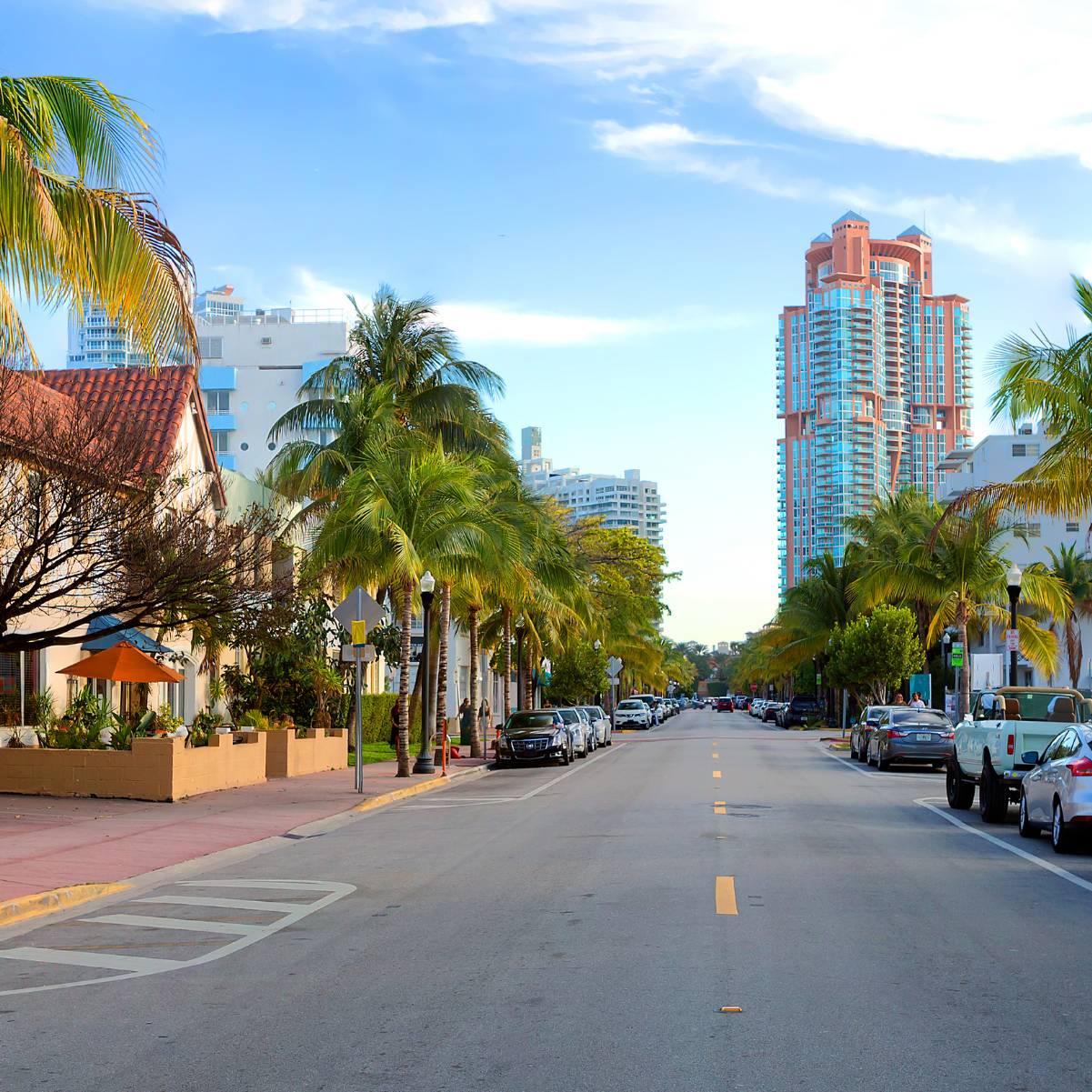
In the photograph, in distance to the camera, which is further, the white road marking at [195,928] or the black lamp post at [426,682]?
the black lamp post at [426,682]

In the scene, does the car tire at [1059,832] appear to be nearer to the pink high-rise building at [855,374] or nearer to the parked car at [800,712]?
the parked car at [800,712]

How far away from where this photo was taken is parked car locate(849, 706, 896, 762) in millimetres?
32688

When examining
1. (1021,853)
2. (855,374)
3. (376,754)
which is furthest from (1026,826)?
(855,374)

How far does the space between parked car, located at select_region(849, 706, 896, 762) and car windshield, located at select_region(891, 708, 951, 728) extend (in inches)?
49.2

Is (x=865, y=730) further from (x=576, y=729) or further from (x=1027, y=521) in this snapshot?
(x=1027, y=521)

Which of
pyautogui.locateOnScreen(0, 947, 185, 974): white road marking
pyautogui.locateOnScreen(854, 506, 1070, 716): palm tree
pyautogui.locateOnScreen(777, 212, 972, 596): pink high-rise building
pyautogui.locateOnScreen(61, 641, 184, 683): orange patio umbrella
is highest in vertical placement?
pyautogui.locateOnScreen(777, 212, 972, 596): pink high-rise building

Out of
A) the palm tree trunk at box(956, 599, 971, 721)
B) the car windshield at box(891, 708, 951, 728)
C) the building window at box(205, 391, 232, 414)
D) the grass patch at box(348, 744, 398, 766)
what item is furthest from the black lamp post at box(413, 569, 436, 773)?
the building window at box(205, 391, 232, 414)

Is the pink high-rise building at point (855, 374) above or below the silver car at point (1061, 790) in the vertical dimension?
above

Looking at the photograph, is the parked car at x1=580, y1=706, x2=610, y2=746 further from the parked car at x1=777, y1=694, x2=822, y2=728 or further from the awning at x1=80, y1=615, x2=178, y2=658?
the parked car at x1=777, y1=694, x2=822, y2=728

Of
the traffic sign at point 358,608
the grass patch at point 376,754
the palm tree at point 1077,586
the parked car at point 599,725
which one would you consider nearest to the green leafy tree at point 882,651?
the parked car at point 599,725

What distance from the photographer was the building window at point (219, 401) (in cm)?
7912

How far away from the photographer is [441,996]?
734 centimetres

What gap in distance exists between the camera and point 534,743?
3241 centimetres

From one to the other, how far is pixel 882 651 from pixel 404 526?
83.2ft
